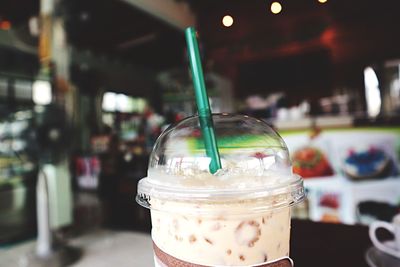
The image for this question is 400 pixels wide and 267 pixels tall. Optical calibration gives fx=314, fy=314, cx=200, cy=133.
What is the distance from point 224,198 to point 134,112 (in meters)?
1.66

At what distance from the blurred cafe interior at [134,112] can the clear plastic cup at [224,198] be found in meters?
0.36

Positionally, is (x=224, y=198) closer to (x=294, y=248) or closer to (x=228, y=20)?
(x=294, y=248)

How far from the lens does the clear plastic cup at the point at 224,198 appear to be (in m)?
0.44

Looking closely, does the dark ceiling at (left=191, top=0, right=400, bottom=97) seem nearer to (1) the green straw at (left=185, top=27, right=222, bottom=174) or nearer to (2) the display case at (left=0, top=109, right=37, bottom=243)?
(2) the display case at (left=0, top=109, right=37, bottom=243)

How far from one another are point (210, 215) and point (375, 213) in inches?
80.5

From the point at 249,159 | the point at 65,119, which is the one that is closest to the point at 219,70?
the point at 65,119

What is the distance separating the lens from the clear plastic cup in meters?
0.44

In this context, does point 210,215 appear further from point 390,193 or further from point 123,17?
point 390,193

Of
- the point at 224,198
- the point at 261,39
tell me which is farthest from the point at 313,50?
the point at 224,198

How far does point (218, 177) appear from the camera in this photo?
483 mm

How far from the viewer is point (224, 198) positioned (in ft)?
1.43

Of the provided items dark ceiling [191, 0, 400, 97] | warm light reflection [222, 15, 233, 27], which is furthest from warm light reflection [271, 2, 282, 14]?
dark ceiling [191, 0, 400, 97]

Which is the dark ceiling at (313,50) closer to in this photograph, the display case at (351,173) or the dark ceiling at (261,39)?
the dark ceiling at (261,39)

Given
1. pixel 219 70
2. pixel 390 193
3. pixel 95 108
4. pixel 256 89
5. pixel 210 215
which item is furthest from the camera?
pixel 256 89
